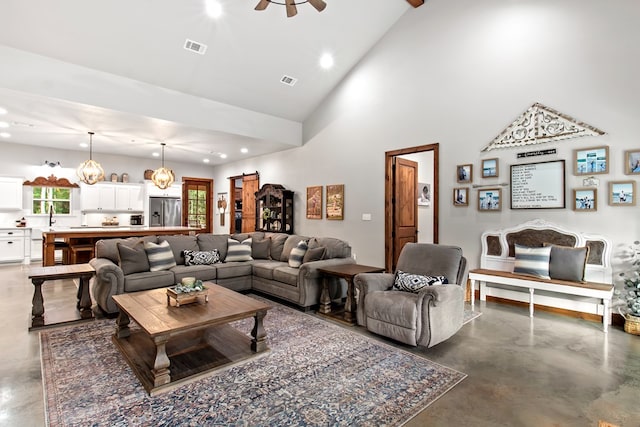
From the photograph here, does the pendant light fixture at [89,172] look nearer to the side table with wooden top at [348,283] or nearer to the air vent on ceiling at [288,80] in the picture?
the air vent on ceiling at [288,80]

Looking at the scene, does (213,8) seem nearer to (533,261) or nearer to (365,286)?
(365,286)

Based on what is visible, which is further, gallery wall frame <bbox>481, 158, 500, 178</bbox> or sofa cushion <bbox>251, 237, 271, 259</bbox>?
sofa cushion <bbox>251, 237, 271, 259</bbox>

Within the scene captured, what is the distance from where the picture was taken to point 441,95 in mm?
5293

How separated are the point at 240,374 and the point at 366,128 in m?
4.98

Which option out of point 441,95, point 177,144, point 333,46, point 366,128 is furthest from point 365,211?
point 177,144

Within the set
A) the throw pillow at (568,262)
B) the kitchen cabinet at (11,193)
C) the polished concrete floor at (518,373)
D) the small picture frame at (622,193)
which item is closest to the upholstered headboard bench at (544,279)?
the throw pillow at (568,262)

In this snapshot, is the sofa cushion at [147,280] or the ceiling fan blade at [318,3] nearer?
the ceiling fan blade at [318,3]

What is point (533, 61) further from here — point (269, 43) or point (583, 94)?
point (269, 43)

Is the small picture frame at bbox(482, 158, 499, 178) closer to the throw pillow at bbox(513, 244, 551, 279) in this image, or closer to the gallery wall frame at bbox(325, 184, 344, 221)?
the throw pillow at bbox(513, 244, 551, 279)

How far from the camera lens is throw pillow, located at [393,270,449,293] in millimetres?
3389

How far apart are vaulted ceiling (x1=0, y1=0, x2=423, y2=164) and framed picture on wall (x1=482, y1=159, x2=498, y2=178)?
9.62ft

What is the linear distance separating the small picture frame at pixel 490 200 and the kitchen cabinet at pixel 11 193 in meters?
9.77

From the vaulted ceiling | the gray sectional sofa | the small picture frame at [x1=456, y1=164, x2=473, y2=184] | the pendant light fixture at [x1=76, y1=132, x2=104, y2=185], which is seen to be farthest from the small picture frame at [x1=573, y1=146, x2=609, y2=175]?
the pendant light fixture at [x1=76, y1=132, x2=104, y2=185]

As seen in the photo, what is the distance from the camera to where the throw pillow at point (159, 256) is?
4516 mm
